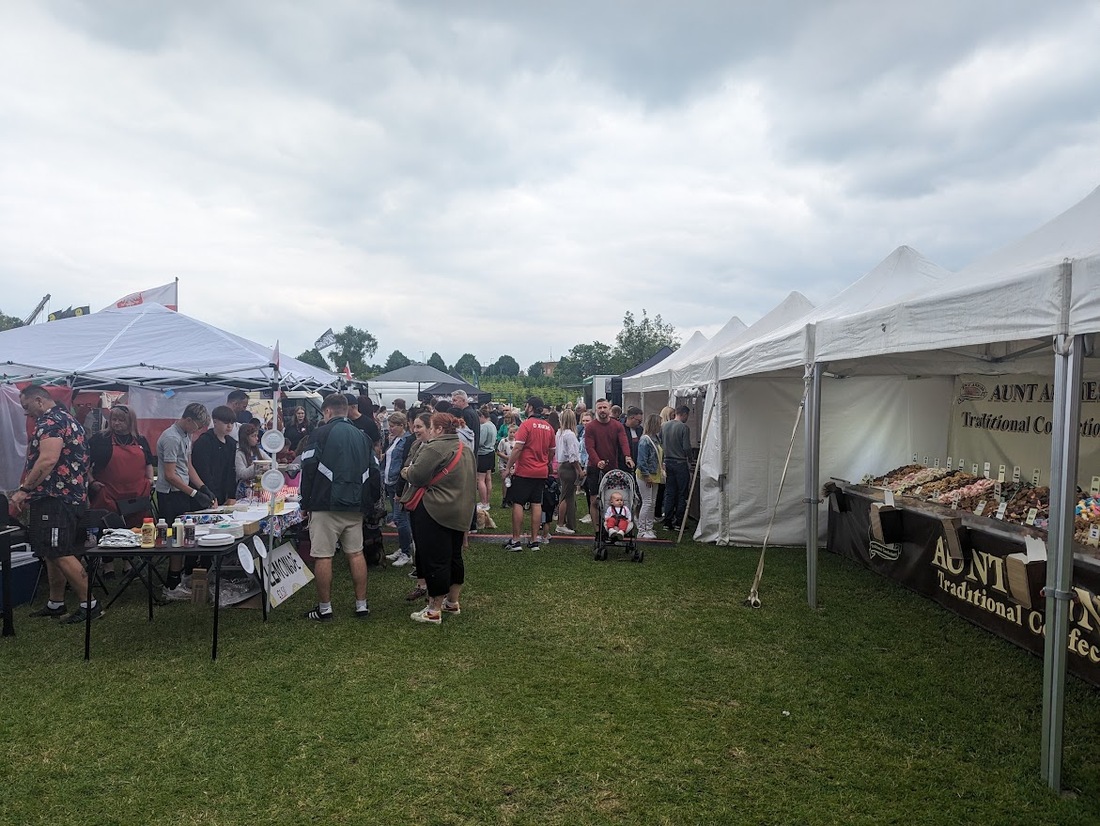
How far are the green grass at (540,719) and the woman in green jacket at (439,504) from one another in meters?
0.39

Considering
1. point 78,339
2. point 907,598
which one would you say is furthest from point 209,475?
point 907,598

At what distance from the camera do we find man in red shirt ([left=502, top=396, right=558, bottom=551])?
721 centimetres

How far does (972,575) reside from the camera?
498 centimetres

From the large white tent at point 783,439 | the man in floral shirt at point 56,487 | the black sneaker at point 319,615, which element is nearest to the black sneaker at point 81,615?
the man in floral shirt at point 56,487

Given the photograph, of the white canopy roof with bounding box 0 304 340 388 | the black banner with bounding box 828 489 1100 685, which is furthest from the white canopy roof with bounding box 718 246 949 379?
the white canopy roof with bounding box 0 304 340 388

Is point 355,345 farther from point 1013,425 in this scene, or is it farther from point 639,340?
point 1013,425

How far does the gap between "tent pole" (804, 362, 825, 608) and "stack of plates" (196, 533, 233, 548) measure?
4330mm

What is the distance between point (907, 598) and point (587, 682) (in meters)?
3.30

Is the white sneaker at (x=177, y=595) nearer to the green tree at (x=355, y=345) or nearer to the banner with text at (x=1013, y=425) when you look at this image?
the banner with text at (x=1013, y=425)

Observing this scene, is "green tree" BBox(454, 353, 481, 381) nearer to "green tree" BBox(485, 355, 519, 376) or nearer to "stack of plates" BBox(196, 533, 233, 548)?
"green tree" BBox(485, 355, 519, 376)

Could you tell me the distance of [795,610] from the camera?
5.43 metres

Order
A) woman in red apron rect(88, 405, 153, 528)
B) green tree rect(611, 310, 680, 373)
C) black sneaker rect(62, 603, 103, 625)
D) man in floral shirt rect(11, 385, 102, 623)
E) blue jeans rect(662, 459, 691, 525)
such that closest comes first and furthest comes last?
man in floral shirt rect(11, 385, 102, 623) → black sneaker rect(62, 603, 103, 625) → woman in red apron rect(88, 405, 153, 528) → blue jeans rect(662, 459, 691, 525) → green tree rect(611, 310, 680, 373)

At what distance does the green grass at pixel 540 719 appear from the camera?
2.83 m

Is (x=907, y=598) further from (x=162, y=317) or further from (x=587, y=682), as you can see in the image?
(x=162, y=317)
